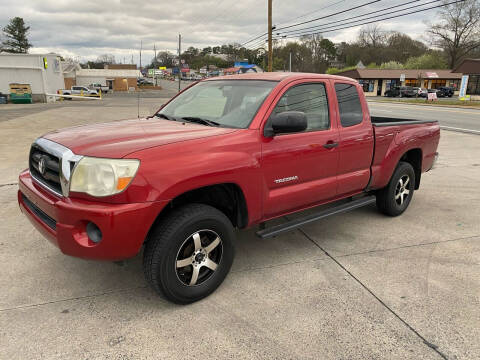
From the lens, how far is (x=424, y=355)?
2.46 meters

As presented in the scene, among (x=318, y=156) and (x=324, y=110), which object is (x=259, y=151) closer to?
(x=318, y=156)

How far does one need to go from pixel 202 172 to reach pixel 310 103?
158 centimetres

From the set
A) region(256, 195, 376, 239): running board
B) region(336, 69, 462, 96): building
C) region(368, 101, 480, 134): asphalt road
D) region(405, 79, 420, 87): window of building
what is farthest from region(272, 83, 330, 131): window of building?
region(405, 79, 420, 87): window of building

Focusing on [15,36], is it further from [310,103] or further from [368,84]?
[310,103]

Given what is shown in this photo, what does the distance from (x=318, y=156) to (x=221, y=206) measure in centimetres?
107

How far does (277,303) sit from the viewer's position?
119 inches

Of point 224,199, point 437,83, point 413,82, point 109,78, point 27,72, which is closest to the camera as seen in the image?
point 224,199

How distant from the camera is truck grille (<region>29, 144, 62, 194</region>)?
2806 mm

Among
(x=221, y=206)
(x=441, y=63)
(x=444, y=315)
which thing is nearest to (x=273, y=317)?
(x=221, y=206)

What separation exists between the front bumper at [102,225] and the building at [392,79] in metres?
58.6

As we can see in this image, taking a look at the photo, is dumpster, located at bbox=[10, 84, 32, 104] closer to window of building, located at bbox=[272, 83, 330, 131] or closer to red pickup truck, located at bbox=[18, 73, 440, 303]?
red pickup truck, located at bbox=[18, 73, 440, 303]

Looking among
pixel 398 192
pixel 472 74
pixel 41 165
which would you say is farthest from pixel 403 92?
pixel 41 165

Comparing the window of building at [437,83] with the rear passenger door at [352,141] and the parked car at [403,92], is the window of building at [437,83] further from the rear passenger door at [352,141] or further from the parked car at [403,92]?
the rear passenger door at [352,141]

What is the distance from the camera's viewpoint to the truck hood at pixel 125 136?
2662 mm
